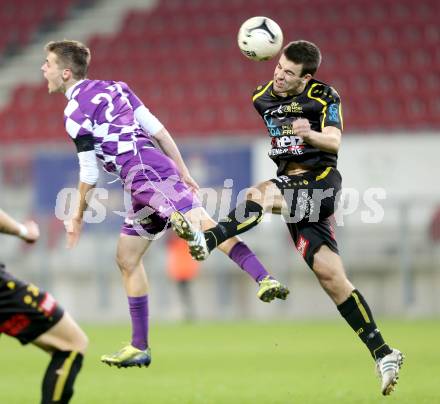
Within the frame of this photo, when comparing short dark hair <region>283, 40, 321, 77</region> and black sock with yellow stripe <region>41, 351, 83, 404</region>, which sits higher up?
short dark hair <region>283, 40, 321, 77</region>

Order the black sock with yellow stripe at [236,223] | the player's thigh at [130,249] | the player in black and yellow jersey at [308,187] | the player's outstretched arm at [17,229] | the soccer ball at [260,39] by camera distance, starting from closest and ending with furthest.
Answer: the player's outstretched arm at [17,229] → the black sock with yellow stripe at [236,223] → the player in black and yellow jersey at [308,187] → the soccer ball at [260,39] → the player's thigh at [130,249]

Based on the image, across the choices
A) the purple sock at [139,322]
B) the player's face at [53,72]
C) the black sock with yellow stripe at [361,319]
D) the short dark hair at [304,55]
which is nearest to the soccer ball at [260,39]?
the short dark hair at [304,55]

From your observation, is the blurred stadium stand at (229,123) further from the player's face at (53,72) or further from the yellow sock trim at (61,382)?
the yellow sock trim at (61,382)

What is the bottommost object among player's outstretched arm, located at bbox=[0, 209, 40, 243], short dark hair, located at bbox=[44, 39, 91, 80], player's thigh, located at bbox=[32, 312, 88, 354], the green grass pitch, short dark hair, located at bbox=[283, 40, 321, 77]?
the green grass pitch

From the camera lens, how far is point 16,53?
19.5 m

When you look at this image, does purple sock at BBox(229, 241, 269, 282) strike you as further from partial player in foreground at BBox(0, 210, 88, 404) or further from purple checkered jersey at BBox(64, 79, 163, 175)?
partial player in foreground at BBox(0, 210, 88, 404)

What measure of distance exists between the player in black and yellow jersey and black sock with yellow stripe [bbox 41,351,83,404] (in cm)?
169

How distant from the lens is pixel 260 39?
6797mm

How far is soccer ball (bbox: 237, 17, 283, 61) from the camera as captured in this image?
680 centimetres

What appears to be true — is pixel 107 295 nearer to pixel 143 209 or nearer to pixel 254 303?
pixel 254 303

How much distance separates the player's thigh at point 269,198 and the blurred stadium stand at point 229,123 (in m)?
7.82

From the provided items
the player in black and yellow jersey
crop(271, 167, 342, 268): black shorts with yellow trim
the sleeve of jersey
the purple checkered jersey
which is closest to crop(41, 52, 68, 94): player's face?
the purple checkered jersey

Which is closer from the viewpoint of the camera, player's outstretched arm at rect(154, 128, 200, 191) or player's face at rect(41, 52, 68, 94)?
player's face at rect(41, 52, 68, 94)

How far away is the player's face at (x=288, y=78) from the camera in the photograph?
6.59 m
